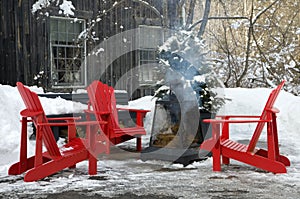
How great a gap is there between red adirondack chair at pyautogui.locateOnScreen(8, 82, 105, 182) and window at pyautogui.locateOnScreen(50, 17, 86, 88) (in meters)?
5.78

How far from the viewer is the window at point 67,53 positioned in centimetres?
1051

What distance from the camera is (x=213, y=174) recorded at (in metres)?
4.86

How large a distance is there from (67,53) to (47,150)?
254 inches

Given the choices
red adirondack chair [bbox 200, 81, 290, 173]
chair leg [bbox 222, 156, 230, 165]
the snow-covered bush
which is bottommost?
chair leg [bbox 222, 156, 230, 165]

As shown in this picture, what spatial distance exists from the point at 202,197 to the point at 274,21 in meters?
10.3

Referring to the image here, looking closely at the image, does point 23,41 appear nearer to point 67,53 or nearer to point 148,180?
point 67,53

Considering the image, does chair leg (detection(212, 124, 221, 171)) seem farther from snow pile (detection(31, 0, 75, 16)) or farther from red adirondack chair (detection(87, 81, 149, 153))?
snow pile (detection(31, 0, 75, 16))

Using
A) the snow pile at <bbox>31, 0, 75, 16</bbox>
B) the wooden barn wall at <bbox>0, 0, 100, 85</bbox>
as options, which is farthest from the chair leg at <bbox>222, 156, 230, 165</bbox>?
the wooden barn wall at <bbox>0, 0, 100, 85</bbox>

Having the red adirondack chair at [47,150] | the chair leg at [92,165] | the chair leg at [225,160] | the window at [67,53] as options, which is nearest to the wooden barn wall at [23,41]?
the window at [67,53]

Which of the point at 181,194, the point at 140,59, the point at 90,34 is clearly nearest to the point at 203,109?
the point at 181,194

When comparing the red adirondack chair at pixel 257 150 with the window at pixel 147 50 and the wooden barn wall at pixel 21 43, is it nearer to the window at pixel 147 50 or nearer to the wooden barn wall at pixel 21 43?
the wooden barn wall at pixel 21 43

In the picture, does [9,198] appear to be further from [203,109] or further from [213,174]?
[203,109]

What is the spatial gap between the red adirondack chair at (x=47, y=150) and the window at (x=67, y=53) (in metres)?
5.78

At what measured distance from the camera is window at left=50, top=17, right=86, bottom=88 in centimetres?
1051
